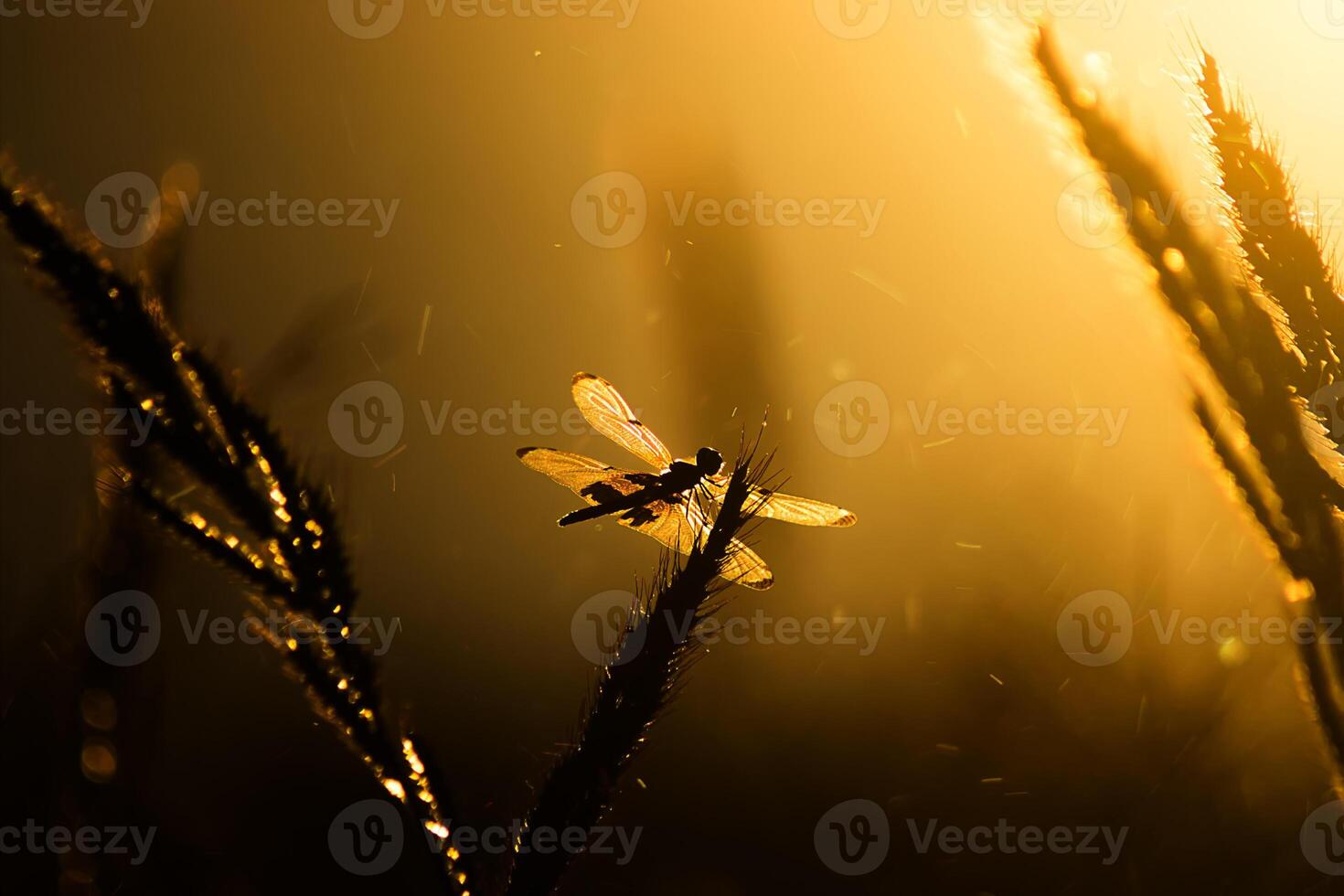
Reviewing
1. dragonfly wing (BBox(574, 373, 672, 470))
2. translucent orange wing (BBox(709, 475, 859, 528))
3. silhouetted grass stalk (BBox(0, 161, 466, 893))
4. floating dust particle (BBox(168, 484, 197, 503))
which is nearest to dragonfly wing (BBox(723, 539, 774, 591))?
translucent orange wing (BBox(709, 475, 859, 528))

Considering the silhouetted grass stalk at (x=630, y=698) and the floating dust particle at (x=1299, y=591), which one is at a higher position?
the floating dust particle at (x=1299, y=591)

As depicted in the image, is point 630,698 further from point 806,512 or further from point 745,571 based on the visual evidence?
point 806,512

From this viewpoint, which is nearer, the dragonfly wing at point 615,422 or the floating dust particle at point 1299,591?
the floating dust particle at point 1299,591

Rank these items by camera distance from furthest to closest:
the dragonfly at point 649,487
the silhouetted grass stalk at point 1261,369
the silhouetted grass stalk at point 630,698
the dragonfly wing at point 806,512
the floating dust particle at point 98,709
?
the dragonfly wing at point 806,512 → the dragonfly at point 649,487 → the floating dust particle at point 98,709 → the silhouetted grass stalk at point 1261,369 → the silhouetted grass stalk at point 630,698

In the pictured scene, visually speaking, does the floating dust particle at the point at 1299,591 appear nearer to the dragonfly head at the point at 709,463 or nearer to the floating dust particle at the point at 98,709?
the dragonfly head at the point at 709,463

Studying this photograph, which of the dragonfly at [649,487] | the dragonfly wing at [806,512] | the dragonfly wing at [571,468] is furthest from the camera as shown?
the dragonfly wing at [571,468]

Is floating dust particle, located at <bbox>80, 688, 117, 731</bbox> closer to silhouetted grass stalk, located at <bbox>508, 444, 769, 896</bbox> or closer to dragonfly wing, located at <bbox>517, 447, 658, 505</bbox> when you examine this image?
silhouetted grass stalk, located at <bbox>508, 444, 769, 896</bbox>

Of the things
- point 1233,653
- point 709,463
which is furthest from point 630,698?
point 1233,653

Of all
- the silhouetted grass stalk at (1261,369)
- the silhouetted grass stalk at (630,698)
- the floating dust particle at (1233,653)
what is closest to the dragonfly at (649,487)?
the silhouetted grass stalk at (630,698)
